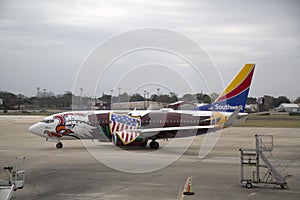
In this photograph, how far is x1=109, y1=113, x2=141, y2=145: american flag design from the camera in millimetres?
32062

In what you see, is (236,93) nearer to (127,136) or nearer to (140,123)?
(140,123)

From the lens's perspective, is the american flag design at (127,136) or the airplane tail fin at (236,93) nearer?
the american flag design at (127,136)

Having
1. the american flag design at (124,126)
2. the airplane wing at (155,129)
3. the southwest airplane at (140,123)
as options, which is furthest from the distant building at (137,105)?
the airplane wing at (155,129)

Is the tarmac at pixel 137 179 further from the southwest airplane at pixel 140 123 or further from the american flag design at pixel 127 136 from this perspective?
the southwest airplane at pixel 140 123

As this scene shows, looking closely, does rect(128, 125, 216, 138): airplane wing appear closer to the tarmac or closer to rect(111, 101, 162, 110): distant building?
the tarmac

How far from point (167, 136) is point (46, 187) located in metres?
17.0

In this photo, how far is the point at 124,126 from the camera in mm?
33375

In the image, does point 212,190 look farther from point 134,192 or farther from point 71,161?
point 71,161

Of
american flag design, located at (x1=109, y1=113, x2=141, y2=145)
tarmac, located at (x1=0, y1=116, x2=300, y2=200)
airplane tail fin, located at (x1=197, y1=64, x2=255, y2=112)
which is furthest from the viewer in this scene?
airplane tail fin, located at (x1=197, y1=64, x2=255, y2=112)

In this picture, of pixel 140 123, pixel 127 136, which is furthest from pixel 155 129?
pixel 127 136

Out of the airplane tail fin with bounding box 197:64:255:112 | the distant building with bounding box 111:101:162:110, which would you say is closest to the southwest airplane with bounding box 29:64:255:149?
the airplane tail fin with bounding box 197:64:255:112

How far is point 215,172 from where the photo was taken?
22328 millimetres

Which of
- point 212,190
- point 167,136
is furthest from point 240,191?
point 167,136

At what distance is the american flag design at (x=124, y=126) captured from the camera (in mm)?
32062
